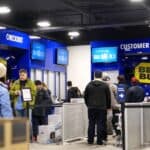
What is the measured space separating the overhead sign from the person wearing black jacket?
12.5 ft

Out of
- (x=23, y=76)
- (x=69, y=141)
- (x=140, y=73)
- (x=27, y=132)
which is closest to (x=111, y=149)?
(x=69, y=141)

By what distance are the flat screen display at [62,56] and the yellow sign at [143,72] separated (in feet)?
16.8

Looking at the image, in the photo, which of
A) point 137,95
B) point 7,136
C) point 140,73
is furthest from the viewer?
point 140,73

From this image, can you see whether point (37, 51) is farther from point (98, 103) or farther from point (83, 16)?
point (98, 103)

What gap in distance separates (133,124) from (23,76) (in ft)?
9.41

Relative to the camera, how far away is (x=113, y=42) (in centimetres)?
1773

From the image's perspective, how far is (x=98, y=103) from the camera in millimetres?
10133

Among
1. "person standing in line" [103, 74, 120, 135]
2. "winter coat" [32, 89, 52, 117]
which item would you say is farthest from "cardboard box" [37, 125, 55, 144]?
"person standing in line" [103, 74, 120, 135]

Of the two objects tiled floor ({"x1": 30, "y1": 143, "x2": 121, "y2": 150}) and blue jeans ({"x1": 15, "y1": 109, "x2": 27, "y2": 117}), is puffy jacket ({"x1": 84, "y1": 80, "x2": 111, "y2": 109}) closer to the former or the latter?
tiled floor ({"x1": 30, "y1": 143, "x2": 121, "y2": 150})

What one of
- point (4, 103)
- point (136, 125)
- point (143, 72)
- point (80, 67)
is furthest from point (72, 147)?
point (80, 67)

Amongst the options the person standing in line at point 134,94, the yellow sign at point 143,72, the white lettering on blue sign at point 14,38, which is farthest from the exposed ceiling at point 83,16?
the person standing in line at point 134,94

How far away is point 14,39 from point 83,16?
5.26 metres

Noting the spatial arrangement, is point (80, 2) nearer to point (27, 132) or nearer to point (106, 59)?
point (106, 59)

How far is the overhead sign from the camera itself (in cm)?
1552
